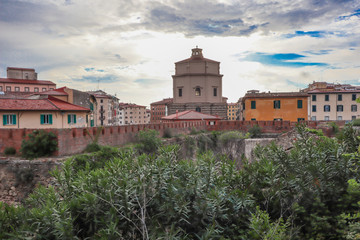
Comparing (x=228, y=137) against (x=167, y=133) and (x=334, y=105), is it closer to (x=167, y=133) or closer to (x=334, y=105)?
(x=167, y=133)

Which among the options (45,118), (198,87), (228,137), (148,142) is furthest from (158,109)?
(148,142)

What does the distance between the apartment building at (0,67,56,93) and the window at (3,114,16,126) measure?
37.0 m

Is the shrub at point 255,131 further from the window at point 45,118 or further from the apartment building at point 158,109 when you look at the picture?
the apartment building at point 158,109

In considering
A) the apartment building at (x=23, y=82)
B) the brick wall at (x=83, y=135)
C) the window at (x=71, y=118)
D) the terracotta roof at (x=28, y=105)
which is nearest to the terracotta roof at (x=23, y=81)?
the apartment building at (x=23, y=82)

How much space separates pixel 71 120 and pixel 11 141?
8.58 meters

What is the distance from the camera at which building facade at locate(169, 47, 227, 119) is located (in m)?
42.6

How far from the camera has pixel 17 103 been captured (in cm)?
1958

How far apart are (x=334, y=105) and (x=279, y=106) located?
1588cm

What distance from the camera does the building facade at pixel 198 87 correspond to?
4256 centimetres

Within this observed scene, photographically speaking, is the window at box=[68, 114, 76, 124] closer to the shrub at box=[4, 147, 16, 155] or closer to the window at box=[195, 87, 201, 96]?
the shrub at box=[4, 147, 16, 155]

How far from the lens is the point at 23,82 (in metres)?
51.2

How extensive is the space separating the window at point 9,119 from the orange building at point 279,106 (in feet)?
75.4

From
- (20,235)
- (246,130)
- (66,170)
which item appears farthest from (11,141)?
(246,130)

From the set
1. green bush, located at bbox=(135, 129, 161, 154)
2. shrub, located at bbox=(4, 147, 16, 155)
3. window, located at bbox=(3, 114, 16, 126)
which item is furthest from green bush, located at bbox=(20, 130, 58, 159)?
window, located at bbox=(3, 114, 16, 126)
